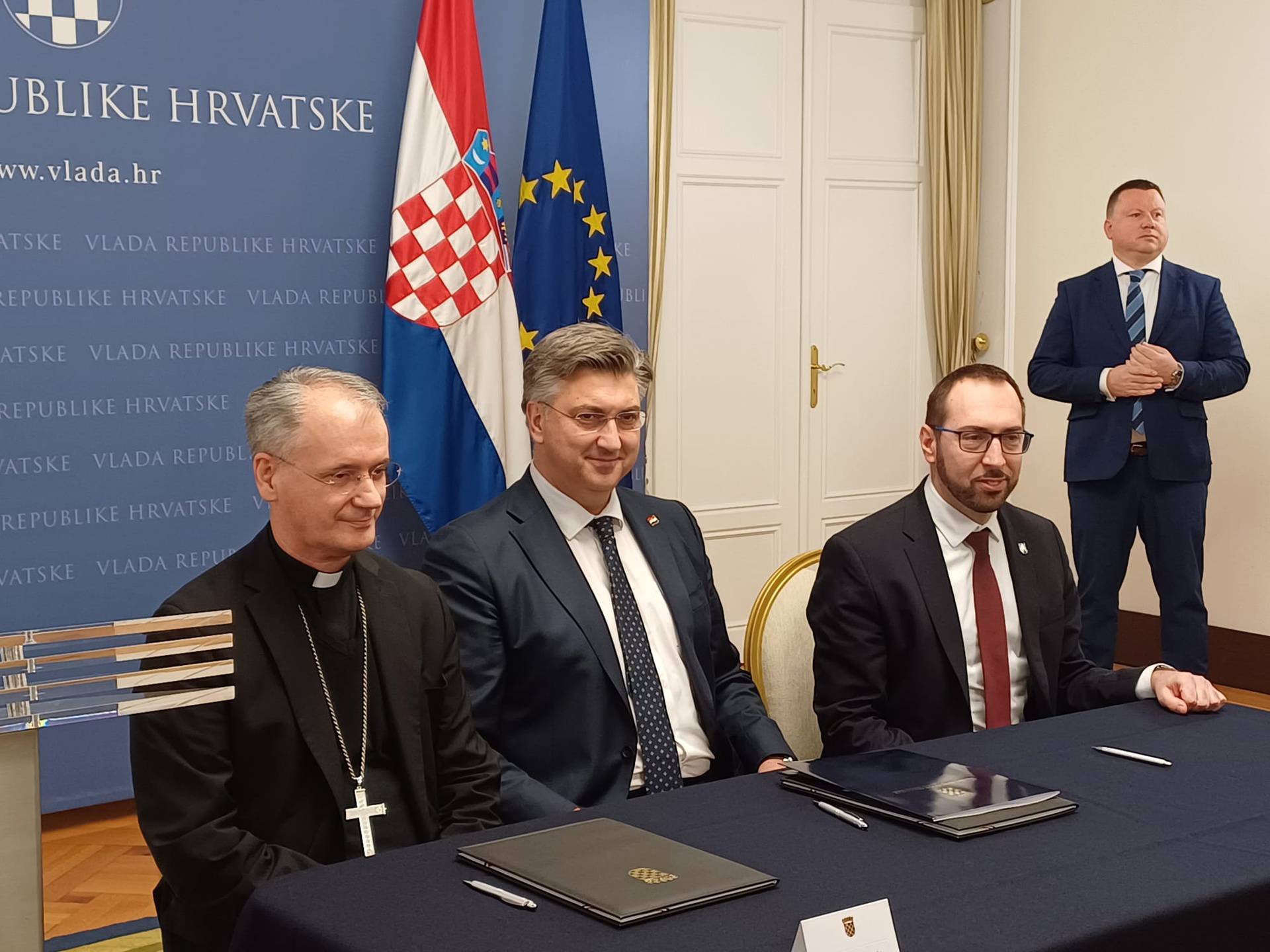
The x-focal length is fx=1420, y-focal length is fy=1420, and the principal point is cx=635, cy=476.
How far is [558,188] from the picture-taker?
5.18 meters

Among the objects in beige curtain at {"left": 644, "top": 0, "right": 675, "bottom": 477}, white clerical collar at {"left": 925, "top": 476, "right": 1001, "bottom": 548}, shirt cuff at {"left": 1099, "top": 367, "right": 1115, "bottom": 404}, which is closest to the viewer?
white clerical collar at {"left": 925, "top": 476, "right": 1001, "bottom": 548}

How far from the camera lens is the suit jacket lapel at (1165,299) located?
5.46 metres

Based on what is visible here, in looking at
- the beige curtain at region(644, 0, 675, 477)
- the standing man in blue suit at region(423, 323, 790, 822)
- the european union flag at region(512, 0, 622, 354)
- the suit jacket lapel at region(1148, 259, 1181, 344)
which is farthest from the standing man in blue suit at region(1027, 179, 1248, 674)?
the standing man in blue suit at region(423, 323, 790, 822)

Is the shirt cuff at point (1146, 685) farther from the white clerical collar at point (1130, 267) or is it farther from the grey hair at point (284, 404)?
the white clerical collar at point (1130, 267)

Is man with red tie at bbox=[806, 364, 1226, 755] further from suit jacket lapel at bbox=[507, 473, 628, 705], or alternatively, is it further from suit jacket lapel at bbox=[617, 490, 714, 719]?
suit jacket lapel at bbox=[507, 473, 628, 705]

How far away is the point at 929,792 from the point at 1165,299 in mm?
4066

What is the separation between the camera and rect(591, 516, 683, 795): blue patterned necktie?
8.52 ft

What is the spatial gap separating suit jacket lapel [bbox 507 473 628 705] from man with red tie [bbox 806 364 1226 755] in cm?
42

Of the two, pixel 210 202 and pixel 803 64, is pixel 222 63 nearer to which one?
pixel 210 202

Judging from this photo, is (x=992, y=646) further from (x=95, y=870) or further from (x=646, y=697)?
(x=95, y=870)

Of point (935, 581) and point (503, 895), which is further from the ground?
point (935, 581)

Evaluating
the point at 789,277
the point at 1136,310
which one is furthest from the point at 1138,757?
the point at 789,277

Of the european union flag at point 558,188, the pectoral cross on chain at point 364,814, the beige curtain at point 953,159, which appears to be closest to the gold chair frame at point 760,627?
the pectoral cross on chain at point 364,814

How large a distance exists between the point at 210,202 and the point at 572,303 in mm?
1333
